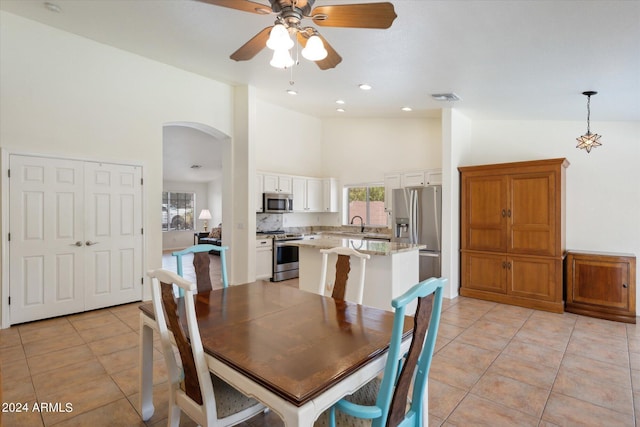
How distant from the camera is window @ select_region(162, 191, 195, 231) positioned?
1132 cm

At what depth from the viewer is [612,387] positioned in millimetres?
2531

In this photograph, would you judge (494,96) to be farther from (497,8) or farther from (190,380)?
(190,380)

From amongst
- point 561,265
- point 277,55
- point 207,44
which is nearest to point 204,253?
point 277,55

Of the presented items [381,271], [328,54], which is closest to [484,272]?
[381,271]

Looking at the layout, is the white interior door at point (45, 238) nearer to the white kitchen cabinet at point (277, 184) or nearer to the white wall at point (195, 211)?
the white kitchen cabinet at point (277, 184)

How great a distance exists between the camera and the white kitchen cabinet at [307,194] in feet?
22.1

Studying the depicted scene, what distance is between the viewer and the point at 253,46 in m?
2.33

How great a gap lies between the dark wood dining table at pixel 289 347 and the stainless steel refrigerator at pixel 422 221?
3400mm

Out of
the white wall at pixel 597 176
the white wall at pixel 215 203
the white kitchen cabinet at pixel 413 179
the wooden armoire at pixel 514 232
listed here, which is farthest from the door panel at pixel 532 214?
the white wall at pixel 215 203

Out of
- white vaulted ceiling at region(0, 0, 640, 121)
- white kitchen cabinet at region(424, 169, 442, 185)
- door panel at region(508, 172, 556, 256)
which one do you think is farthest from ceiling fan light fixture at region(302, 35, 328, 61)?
white kitchen cabinet at region(424, 169, 442, 185)

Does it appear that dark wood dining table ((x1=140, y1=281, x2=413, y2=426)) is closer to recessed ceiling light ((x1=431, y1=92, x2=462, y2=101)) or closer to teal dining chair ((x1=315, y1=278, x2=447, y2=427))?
teal dining chair ((x1=315, y1=278, x2=447, y2=427))

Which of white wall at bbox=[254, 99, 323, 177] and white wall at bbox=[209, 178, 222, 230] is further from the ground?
white wall at bbox=[254, 99, 323, 177]

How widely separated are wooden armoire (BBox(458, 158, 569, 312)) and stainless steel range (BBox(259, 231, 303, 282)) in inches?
116

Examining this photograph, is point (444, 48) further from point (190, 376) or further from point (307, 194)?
point (307, 194)
